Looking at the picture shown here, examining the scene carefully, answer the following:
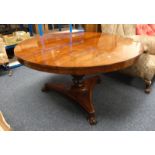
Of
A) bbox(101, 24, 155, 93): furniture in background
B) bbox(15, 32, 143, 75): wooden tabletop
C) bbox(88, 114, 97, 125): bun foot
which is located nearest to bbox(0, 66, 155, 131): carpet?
bbox(88, 114, 97, 125): bun foot

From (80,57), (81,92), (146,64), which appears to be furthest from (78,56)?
(146,64)

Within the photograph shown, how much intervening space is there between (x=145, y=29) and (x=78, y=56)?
1434 mm

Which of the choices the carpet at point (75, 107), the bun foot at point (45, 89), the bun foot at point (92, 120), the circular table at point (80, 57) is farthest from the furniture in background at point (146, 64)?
the bun foot at point (45, 89)

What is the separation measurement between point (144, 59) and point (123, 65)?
0.72 metres

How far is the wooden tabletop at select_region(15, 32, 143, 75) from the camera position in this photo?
87 centimetres

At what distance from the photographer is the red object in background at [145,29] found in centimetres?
198

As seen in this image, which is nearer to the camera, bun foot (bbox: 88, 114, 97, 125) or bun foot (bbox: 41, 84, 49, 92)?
bun foot (bbox: 88, 114, 97, 125)

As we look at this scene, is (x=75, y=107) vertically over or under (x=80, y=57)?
under

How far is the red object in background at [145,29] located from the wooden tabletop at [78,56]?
918mm

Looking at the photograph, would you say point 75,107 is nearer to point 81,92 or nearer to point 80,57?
point 81,92

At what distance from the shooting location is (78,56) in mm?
1002

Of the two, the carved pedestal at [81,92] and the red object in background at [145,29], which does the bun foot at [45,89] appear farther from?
the red object in background at [145,29]

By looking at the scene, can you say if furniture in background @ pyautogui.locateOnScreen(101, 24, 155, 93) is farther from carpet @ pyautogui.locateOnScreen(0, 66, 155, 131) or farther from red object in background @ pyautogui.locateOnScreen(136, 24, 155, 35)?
red object in background @ pyautogui.locateOnScreen(136, 24, 155, 35)

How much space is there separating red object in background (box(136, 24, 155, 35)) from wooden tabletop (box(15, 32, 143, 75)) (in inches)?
36.1
